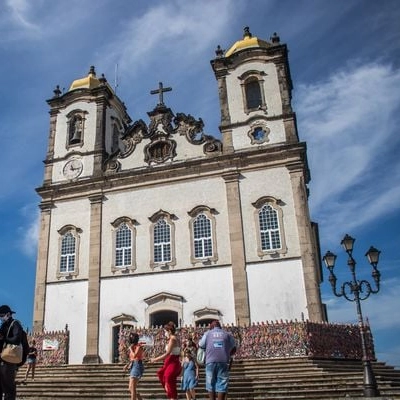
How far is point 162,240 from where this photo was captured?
870 inches

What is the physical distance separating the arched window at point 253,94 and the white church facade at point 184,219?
3.1 inches

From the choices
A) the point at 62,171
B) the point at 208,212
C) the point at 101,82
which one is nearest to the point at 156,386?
the point at 208,212

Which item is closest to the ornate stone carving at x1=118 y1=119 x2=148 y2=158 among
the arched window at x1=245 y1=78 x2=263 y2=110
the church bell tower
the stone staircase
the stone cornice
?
the stone cornice

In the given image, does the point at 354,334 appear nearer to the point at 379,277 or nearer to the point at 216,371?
the point at 379,277

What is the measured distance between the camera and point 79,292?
22281mm

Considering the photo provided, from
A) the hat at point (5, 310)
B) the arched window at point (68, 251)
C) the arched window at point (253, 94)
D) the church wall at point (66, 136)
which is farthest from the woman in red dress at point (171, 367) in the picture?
the church wall at point (66, 136)

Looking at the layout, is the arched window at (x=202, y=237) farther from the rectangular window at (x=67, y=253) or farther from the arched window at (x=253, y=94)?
the arched window at (x=253, y=94)

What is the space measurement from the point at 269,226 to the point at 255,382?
8755mm

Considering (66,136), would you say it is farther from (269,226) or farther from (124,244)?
(269,226)

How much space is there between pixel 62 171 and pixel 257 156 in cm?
1139

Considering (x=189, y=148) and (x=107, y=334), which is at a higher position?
(x=189, y=148)

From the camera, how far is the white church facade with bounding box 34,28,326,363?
65.3 feet

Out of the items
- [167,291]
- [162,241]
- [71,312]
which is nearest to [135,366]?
[167,291]

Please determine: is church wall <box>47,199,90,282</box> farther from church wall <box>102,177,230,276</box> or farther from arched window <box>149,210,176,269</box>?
arched window <box>149,210,176,269</box>
